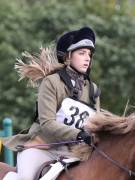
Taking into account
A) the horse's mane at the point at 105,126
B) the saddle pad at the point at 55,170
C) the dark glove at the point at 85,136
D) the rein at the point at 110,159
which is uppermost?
the horse's mane at the point at 105,126

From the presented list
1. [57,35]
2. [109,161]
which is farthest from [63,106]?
[57,35]

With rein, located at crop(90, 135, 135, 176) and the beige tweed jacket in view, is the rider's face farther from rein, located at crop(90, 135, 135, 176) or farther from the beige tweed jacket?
rein, located at crop(90, 135, 135, 176)

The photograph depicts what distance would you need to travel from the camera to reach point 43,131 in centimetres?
630

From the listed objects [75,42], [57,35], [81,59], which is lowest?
[81,59]

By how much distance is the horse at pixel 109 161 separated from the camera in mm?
5727

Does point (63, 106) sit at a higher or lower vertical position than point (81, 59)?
lower

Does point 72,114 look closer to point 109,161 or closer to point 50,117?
point 50,117

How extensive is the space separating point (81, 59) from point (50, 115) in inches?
24.7

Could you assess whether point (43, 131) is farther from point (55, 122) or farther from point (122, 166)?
point (122, 166)

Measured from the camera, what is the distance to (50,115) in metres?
6.22

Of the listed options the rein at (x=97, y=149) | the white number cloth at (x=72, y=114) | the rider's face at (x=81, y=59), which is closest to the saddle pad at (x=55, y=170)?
the rein at (x=97, y=149)

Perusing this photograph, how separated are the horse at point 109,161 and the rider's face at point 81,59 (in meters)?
0.76

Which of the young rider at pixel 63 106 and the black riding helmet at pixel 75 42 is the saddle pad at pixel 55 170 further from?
the black riding helmet at pixel 75 42

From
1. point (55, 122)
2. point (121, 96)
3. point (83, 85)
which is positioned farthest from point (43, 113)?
point (121, 96)
